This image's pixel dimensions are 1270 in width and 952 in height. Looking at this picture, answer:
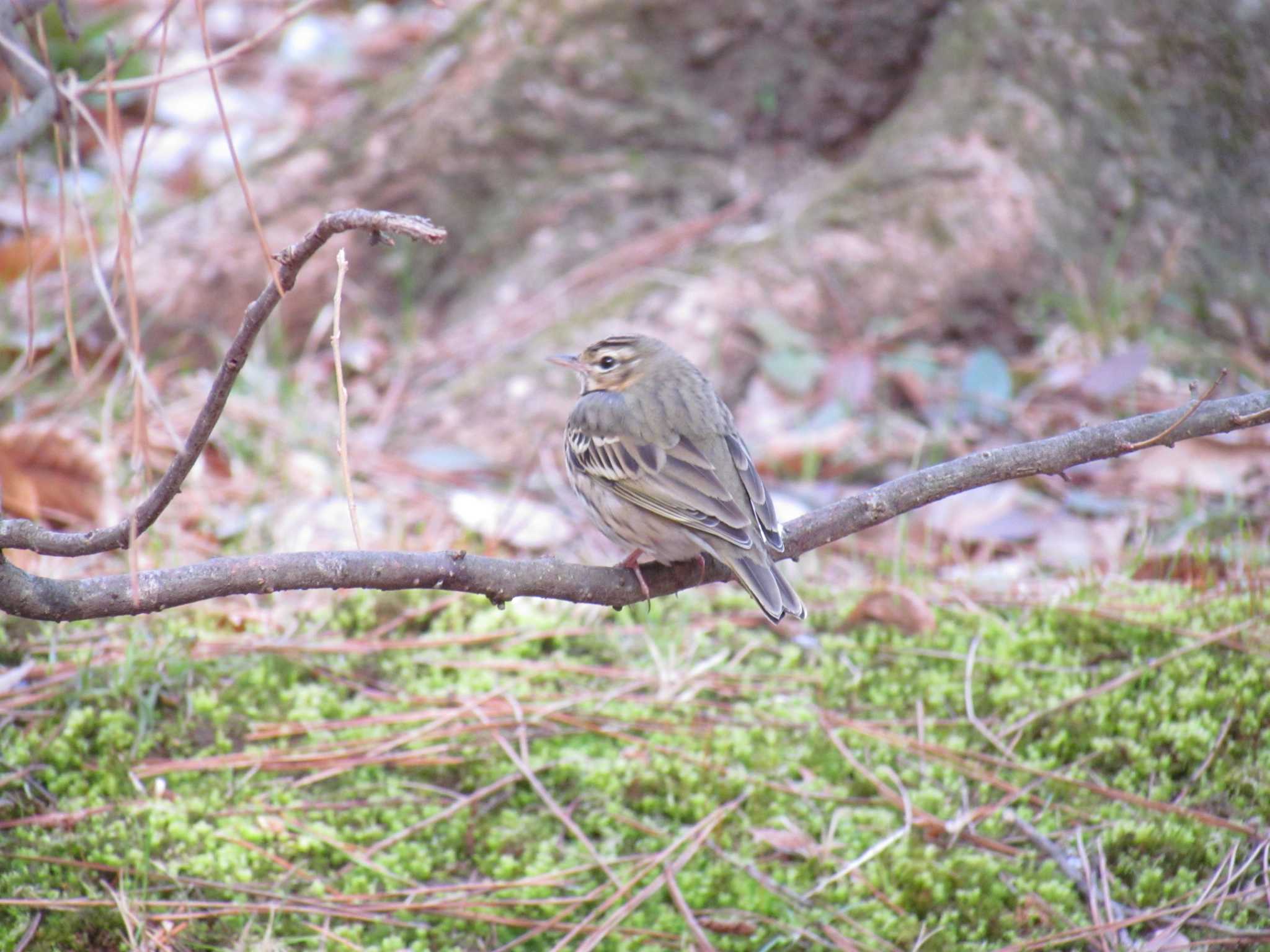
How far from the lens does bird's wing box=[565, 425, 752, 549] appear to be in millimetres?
3750

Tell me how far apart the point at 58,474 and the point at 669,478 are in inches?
107

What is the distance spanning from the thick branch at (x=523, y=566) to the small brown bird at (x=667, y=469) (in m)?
0.25

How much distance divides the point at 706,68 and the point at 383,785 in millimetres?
5492

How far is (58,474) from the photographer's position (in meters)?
5.05

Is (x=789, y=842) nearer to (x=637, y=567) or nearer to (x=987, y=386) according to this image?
(x=637, y=567)

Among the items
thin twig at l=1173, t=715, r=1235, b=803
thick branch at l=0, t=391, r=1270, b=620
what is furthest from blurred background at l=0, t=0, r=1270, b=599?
thick branch at l=0, t=391, r=1270, b=620

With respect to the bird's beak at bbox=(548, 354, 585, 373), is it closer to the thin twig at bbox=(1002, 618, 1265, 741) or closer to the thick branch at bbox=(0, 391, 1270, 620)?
the thick branch at bbox=(0, 391, 1270, 620)

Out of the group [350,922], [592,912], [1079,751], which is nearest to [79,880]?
[350,922]

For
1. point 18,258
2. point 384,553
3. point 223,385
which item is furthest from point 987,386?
point 18,258

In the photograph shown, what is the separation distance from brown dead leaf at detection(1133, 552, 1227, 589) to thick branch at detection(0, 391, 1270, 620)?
1.76 metres

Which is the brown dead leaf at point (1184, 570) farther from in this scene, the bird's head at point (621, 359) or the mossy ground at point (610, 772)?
the bird's head at point (621, 359)

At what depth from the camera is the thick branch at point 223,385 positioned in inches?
85.9

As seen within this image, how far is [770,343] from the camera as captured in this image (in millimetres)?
6699

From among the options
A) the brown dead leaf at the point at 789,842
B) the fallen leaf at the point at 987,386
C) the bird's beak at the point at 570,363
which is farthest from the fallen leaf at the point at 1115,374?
the brown dead leaf at the point at 789,842
